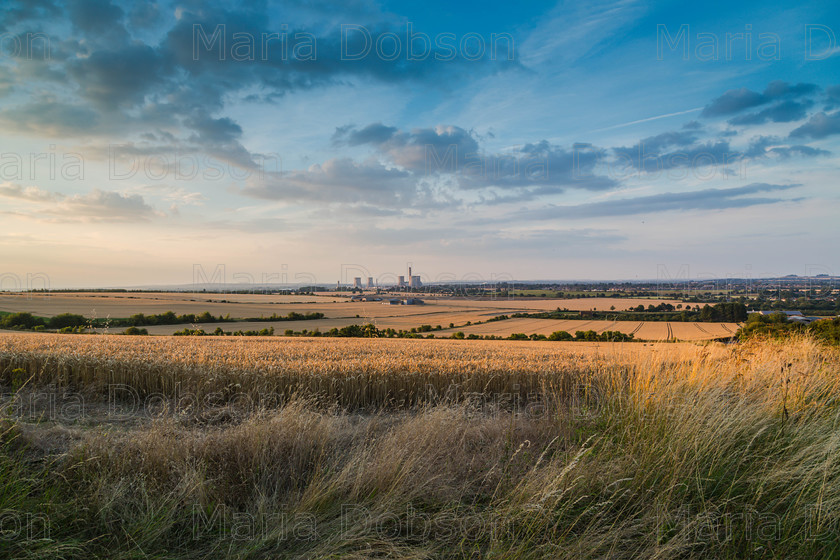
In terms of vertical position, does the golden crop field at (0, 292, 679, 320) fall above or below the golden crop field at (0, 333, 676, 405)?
below

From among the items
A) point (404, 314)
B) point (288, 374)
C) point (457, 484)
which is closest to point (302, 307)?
point (404, 314)

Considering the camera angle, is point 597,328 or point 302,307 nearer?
point 597,328

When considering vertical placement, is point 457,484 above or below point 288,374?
below

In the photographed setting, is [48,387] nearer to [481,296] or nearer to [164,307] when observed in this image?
[164,307]

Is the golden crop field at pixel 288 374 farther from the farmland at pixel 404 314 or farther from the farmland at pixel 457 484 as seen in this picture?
the farmland at pixel 404 314

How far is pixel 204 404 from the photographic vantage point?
7844mm

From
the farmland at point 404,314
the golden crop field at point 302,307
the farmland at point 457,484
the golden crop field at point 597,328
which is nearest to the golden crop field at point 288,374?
the farmland at point 457,484

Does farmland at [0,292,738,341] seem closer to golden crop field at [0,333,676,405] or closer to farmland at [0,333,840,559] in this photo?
golden crop field at [0,333,676,405]

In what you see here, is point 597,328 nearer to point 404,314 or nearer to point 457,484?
point 404,314

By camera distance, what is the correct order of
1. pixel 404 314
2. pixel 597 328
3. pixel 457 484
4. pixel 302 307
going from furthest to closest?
pixel 302 307 → pixel 404 314 → pixel 597 328 → pixel 457 484

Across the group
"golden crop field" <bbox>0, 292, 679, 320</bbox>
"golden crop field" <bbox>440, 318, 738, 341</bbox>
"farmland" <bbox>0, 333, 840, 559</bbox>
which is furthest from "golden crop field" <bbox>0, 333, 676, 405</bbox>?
"golden crop field" <bbox>0, 292, 679, 320</bbox>

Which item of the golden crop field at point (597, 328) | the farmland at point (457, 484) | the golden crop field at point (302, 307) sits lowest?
the golden crop field at point (597, 328)

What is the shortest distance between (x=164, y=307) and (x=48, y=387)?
72062 mm

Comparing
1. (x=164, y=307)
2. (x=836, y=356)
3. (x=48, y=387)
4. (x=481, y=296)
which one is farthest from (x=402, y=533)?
(x=481, y=296)
